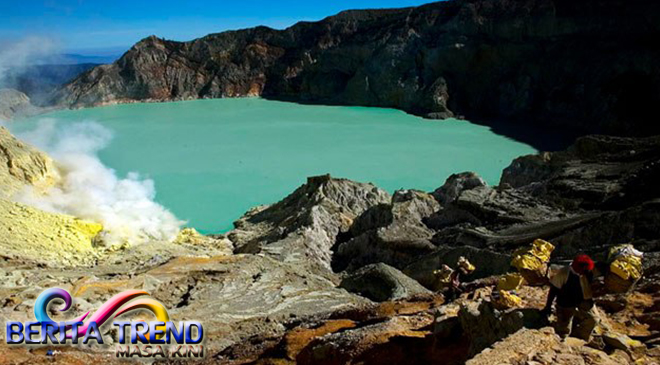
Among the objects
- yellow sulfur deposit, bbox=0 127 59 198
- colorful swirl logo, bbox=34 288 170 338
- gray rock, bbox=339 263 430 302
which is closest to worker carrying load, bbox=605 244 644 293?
gray rock, bbox=339 263 430 302

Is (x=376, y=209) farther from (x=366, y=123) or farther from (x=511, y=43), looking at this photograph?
(x=511, y=43)

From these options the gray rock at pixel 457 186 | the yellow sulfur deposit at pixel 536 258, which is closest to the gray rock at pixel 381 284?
the yellow sulfur deposit at pixel 536 258

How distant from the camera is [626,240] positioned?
353 inches

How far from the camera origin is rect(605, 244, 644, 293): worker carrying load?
4.67 metres

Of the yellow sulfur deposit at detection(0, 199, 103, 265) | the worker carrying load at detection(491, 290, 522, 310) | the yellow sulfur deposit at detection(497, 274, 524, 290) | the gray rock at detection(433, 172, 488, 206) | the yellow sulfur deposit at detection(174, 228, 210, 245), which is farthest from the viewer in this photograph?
the yellow sulfur deposit at detection(174, 228, 210, 245)

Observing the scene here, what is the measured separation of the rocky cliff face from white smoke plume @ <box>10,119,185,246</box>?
21.1m

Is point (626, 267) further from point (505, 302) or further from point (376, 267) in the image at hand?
point (376, 267)

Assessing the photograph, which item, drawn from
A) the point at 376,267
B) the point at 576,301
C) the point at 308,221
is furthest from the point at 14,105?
the point at 576,301

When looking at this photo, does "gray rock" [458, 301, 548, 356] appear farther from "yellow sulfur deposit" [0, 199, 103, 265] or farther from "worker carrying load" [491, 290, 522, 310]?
"yellow sulfur deposit" [0, 199, 103, 265]

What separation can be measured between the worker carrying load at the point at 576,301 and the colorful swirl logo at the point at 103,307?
534cm

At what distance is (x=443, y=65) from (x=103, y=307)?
34638mm

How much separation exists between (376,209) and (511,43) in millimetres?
26763

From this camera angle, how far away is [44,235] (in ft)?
45.0

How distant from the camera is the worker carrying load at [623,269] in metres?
4.67
